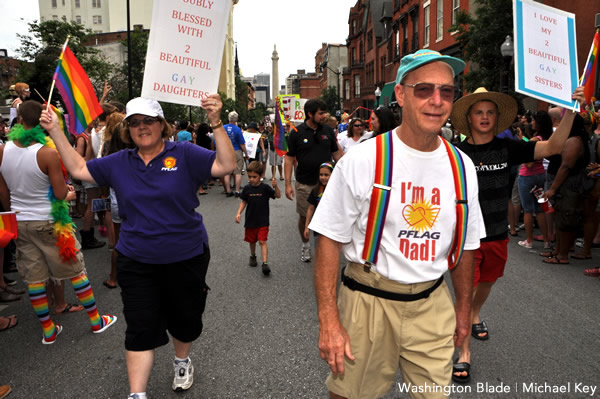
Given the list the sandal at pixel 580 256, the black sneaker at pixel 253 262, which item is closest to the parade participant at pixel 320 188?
the black sneaker at pixel 253 262

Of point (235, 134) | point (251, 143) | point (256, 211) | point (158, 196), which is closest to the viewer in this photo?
point (158, 196)

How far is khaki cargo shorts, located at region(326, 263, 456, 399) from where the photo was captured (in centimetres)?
206

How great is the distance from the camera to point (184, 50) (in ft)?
10.00

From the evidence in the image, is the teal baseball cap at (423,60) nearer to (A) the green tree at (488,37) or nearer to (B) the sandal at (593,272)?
(B) the sandal at (593,272)

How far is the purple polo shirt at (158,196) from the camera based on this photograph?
9.23 ft

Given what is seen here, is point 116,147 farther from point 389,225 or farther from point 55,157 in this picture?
point 389,225

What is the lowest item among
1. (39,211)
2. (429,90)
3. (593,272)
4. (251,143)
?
(593,272)

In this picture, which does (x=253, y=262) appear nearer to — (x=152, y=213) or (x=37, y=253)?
(x=37, y=253)

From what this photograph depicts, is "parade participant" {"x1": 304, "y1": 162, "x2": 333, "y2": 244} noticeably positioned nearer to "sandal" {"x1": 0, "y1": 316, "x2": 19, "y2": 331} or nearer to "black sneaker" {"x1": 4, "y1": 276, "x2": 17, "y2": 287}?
"sandal" {"x1": 0, "y1": 316, "x2": 19, "y2": 331}

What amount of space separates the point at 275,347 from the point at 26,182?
8.33 feet

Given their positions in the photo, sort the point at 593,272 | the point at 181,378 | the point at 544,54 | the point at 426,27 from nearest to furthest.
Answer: the point at 181,378
the point at 544,54
the point at 593,272
the point at 426,27

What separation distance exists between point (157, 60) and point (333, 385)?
2.26 m

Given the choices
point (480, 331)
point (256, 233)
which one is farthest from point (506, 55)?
point (480, 331)

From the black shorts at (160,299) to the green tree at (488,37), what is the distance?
1481cm
